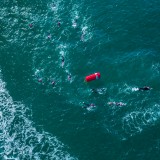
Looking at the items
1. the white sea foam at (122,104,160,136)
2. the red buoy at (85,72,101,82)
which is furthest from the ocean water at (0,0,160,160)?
the red buoy at (85,72,101,82)

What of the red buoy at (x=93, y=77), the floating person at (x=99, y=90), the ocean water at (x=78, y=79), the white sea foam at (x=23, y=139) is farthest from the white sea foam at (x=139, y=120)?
the white sea foam at (x=23, y=139)

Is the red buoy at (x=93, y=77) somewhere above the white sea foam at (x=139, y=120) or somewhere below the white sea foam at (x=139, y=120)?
above

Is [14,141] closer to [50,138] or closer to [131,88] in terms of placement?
[50,138]

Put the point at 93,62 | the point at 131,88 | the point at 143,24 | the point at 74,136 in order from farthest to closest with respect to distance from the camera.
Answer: the point at 143,24, the point at 93,62, the point at 131,88, the point at 74,136

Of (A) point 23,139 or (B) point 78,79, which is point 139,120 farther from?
(A) point 23,139

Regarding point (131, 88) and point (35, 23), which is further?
point (35, 23)

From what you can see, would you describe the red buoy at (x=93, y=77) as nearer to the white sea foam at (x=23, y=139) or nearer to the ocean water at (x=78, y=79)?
the ocean water at (x=78, y=79)

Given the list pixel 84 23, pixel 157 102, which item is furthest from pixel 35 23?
pixel 157 102
